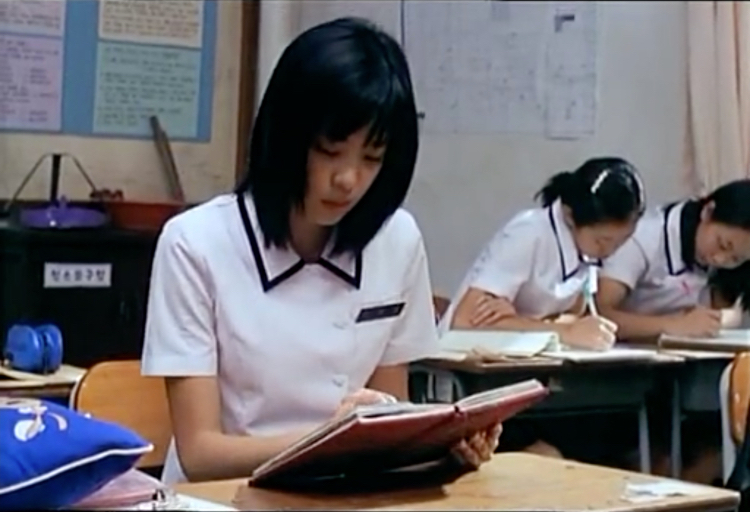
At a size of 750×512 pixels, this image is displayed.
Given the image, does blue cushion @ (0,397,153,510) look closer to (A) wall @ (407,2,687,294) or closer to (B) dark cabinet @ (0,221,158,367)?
(B) dark cabinet @ (0,221,158,367)

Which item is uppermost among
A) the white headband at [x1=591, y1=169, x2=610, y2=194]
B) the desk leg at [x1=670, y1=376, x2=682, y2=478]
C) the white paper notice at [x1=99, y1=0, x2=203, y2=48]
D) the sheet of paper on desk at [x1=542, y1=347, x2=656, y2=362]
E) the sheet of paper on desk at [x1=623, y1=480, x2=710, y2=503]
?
the white paper notice at [x1=99, y1=0, x2=203, y2=48]

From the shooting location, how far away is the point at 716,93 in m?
3.94

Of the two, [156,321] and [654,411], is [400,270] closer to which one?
[156,321]

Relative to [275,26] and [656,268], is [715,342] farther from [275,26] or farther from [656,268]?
[275,26]

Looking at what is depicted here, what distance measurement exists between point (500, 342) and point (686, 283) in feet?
2.62

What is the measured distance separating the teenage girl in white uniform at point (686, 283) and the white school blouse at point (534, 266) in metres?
0.19

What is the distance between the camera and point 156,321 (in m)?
1.68

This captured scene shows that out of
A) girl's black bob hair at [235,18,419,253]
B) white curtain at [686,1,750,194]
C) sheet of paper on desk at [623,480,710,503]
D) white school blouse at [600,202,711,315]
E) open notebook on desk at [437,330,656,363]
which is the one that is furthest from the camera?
white school blouse at [600,202,711,315]

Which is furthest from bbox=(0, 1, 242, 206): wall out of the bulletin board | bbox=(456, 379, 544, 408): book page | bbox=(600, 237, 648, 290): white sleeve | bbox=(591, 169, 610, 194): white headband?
bbox=(456, 379, 544, 408): book page

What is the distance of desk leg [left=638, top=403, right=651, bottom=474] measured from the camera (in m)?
3.48

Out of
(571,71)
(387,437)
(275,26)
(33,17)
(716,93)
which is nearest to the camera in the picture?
(387,437)

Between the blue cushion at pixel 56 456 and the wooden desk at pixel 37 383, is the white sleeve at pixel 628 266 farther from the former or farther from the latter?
the blue cushion at pixel 56 456

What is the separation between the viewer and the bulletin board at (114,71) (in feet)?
11.0

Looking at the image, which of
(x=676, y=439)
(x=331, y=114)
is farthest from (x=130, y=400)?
(x=676, y=439)
